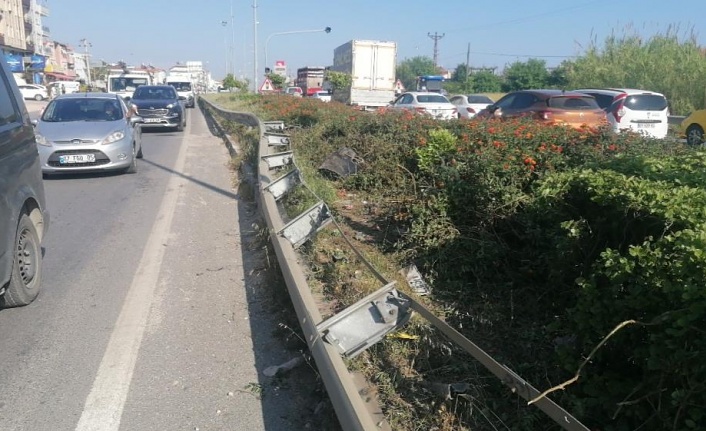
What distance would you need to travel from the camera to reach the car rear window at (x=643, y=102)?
52.4 feet

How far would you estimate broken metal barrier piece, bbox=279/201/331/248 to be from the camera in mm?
5043

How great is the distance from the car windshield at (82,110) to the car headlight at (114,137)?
783mm

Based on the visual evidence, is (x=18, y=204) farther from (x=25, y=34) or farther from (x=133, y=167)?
(x=25, y=34)

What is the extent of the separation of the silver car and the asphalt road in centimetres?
277

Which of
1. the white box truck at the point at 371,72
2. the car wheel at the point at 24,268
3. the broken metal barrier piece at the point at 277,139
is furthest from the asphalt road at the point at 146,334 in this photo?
the white box truck at the point at 371,72

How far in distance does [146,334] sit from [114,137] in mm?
7645

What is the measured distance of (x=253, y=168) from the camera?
10602 millimetres

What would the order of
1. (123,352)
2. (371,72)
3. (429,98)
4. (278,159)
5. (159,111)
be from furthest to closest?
(371,72) < (429,98) < (159,111) < (278,159) < (123,352)

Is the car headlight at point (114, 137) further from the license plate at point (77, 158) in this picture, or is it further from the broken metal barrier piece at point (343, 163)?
the broken metal barrier piece at point (343, 163)

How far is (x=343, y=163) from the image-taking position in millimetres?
8578

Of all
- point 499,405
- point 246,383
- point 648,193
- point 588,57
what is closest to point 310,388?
point 246,383

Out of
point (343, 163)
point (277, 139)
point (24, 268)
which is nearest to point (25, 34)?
point (277, 139)

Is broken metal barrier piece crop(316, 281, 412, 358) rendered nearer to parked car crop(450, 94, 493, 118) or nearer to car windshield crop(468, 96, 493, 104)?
parked car crop(450, 94, 493, 118)

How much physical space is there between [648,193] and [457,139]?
365cm
